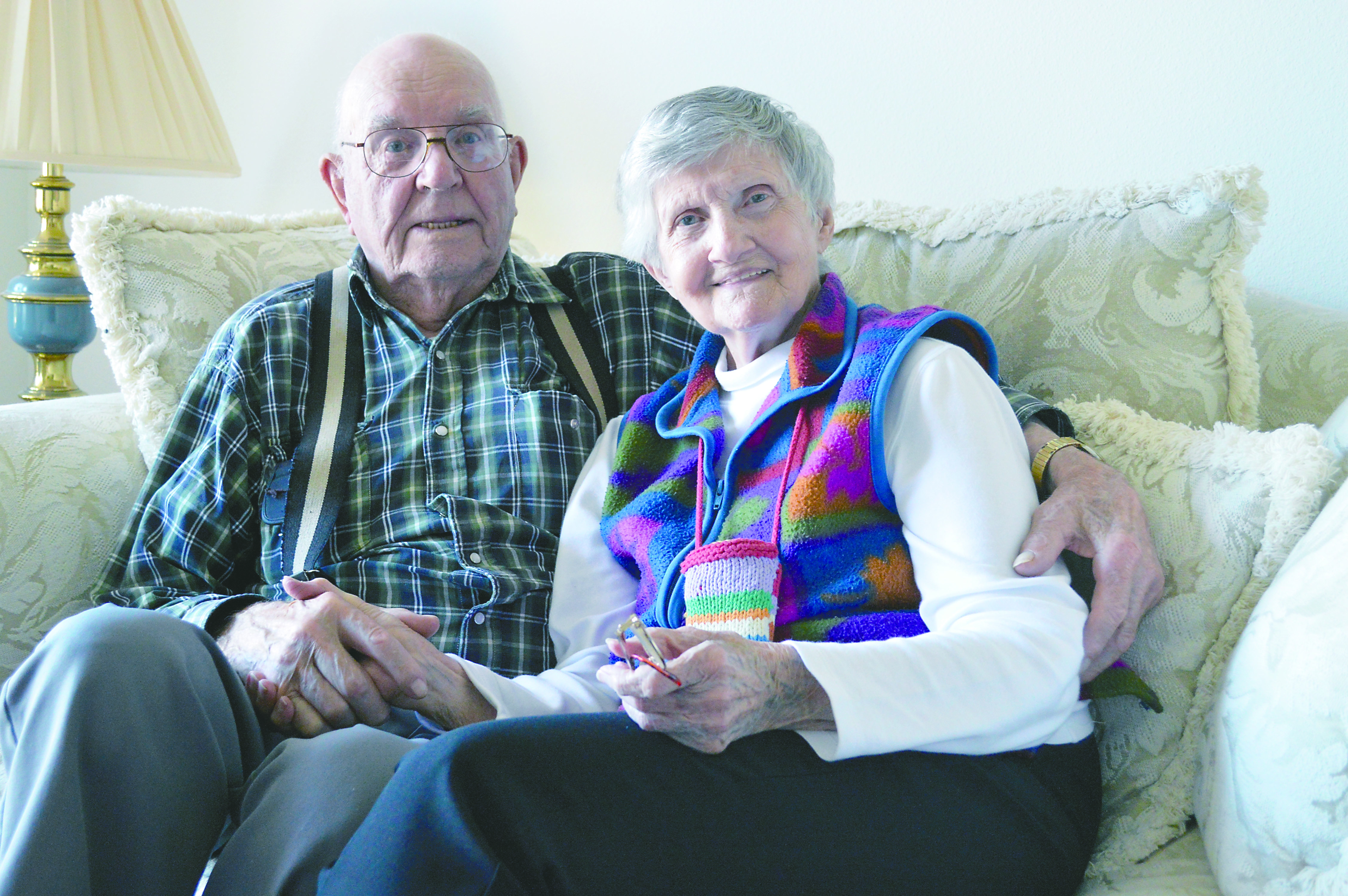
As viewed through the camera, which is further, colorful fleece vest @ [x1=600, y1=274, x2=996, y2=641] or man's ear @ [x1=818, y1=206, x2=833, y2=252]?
man's ear @ [x1=818, y1=206, x2=833, y2=252]

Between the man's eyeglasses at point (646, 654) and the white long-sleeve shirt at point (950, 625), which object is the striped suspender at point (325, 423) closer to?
the white long-sleeve shirt at point (950, 625)

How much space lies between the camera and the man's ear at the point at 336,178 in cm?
166

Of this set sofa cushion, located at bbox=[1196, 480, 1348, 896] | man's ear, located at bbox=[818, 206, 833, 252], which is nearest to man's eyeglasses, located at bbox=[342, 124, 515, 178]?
man's ear, located at bbox=[818, 206, 833, 252]

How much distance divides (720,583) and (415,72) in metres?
0.94

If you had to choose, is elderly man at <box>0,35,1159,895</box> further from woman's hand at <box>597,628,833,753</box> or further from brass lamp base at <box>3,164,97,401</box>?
brass lamp base at <box>3,164,97,401</box>

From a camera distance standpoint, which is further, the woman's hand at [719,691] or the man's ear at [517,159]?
the man's ear at [517,159]

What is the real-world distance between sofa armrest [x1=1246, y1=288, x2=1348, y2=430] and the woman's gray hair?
570 millimetres

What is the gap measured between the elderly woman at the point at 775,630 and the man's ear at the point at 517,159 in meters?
0.38

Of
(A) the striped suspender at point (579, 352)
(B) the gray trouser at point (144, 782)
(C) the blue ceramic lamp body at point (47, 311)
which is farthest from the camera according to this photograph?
(C) the blue ceramic lamp body at point (47, 311)

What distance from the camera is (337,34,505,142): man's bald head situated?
1567 mm

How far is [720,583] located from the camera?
1084mm

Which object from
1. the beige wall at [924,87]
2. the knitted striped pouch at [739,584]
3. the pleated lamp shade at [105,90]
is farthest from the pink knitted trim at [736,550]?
the pleated lamp shade at [105,90]

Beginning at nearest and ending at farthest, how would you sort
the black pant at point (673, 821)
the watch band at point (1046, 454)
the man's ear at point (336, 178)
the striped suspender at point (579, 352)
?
the black pant at point (673, 821) → the watch band at point (1046, 454) → the striped suspender at point (579, 352) → the man's ear at point (336, 178)

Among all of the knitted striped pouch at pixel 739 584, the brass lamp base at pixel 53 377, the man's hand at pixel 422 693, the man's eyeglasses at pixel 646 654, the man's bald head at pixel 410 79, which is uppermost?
the man's bald head at pixel 410 79
